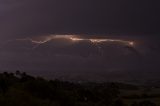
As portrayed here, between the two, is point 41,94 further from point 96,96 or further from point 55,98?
point 96,96

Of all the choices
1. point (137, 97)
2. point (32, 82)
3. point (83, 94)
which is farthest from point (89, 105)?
point (137, 97)

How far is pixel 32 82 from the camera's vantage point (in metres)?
122

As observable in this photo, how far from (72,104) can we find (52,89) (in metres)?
11.1

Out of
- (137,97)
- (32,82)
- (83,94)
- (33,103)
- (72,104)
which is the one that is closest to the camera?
(33,103)

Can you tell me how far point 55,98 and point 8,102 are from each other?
4301cm

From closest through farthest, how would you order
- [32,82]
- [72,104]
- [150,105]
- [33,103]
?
[33,103] < [72,104] < [32,82] < [150,105]

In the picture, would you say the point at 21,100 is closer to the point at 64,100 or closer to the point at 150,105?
the point at 64,100

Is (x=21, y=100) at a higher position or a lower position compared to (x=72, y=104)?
higher

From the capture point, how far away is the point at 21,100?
250ft

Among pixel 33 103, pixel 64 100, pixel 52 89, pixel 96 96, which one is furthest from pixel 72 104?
pixel 96 96

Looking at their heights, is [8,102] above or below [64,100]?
above

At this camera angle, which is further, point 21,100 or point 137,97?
point 137,97

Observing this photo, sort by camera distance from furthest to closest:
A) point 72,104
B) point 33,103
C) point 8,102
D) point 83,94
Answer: point 83,94, point 72,104, point 33,103, point 8,102

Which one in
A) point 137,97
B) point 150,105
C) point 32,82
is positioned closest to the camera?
point 32,82
